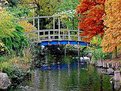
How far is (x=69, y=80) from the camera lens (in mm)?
36844

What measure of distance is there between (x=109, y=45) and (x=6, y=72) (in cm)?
752

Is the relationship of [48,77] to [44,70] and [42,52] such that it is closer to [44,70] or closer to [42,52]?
[44,70]

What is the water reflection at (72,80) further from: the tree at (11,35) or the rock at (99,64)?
the tree at (11,35)

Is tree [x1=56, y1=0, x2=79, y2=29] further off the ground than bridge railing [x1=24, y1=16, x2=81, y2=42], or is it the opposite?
tree [x1=56, y1=0, x2=79, y2=29]

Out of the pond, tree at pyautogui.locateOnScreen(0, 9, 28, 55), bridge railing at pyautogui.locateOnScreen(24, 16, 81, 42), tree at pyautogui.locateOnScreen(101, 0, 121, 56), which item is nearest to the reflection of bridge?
bridge railing at pyautogui.locateOnScreen(24, 16, 81, 42)

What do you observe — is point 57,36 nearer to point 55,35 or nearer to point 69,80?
point 55,35

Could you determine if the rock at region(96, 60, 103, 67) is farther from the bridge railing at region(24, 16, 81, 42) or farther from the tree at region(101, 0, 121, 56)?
the tree at region(101, 0, 121, 56)

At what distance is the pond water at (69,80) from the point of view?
33.7 m

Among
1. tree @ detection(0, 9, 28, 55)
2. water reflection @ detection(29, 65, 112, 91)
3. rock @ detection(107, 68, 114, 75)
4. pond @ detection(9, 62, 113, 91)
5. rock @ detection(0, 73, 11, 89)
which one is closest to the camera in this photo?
rock @ detection(0, 73, 11, 89)

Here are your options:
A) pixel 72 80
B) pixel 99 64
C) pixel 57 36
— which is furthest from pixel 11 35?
pixel 57 36

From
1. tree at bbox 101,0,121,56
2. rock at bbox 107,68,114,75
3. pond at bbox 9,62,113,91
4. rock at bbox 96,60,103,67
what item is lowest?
pond at bbox 9,62,113,91

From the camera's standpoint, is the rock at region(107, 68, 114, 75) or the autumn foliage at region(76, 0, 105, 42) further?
the autumn foliage at region(76, 0, 105, 42)

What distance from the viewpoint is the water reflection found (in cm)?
3381

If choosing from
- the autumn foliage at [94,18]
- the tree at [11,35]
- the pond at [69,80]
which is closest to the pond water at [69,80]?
the pond at [69,80]
